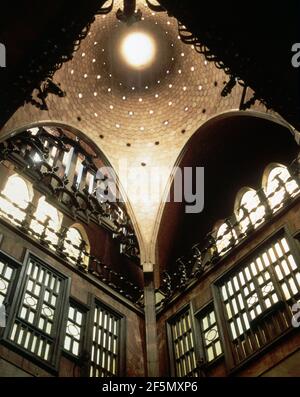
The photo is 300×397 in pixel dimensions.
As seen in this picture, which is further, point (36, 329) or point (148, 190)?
point (148, 190)

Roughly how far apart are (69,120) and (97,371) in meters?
7.90

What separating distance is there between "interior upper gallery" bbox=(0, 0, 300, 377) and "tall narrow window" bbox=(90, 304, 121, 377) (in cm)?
4

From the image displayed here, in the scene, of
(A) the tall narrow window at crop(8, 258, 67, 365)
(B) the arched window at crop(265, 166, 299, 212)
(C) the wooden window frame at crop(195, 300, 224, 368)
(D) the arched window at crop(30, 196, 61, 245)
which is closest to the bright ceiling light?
(B) the arched window at crop(265, 166, 299, 212)

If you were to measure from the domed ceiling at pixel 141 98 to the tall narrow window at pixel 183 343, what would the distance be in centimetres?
364

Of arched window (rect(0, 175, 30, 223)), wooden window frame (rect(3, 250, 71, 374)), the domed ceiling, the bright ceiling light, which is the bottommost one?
wooden window frame (rect(3, 250, 71, 374))

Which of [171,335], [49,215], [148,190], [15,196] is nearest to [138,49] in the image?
[148,190]

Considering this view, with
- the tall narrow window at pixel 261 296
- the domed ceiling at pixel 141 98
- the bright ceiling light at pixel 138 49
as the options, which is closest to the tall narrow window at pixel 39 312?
the tall narrow window at pixel 261 296

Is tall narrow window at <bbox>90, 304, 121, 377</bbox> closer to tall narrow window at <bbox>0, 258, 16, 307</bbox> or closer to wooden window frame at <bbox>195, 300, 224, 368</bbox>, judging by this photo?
wooden window frame at <bbox>195, 300, 224, 368</bbox>

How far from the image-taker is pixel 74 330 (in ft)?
34.6

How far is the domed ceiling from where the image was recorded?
15.3 m

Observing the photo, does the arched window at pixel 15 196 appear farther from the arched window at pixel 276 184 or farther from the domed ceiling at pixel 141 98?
the arched window at pixel 276 184

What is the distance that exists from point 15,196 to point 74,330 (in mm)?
4161

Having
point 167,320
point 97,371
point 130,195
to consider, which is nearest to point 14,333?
point 97,371

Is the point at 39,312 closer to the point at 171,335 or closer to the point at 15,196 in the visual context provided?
the point at 171,335
